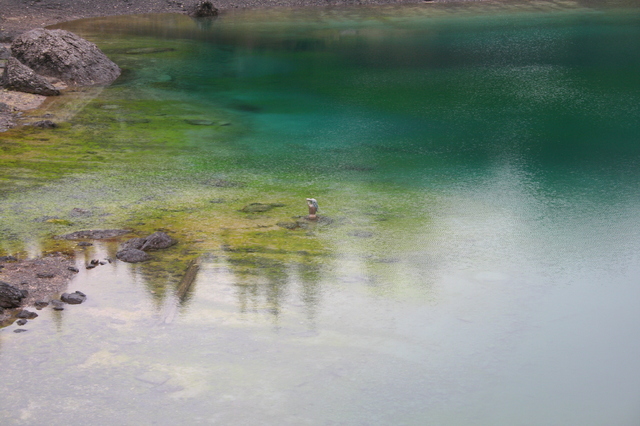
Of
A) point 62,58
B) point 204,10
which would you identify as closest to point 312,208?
point 62,58

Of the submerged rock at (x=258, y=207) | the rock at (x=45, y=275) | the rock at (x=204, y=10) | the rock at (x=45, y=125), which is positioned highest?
A: the rock at (x=204, y=10)

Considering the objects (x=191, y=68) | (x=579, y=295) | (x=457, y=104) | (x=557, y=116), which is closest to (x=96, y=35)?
(x=191, y=68)

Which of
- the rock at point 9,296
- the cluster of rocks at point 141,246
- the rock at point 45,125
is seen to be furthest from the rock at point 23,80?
the rock at point 9,296

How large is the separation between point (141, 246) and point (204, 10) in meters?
19.8

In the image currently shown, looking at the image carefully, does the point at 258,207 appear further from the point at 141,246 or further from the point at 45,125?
the point at 45,125

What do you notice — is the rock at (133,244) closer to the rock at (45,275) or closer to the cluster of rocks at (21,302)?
the rock at (45,275)

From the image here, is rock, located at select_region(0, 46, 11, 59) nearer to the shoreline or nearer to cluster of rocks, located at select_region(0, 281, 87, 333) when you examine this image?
the shoreline

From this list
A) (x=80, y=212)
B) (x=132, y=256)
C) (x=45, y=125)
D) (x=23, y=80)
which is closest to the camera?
(x=132, y=256)

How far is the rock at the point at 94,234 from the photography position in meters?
6.47

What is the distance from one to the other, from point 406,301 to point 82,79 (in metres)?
10.4

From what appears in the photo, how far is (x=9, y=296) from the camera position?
511 cm

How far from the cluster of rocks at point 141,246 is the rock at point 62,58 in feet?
27.7

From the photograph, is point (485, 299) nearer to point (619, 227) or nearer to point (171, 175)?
point (619, 227)

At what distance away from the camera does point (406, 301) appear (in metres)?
5.45
